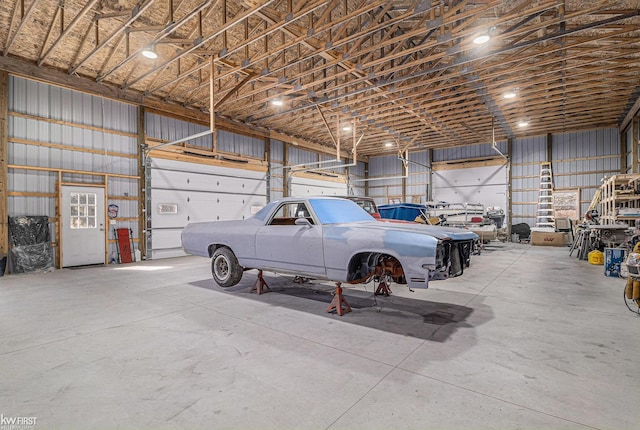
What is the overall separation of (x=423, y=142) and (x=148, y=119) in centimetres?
1376

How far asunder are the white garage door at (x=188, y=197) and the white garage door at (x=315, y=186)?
113 inches

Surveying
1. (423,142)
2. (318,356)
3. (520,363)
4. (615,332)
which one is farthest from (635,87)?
(318,356)

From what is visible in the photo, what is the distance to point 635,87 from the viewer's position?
388 inches

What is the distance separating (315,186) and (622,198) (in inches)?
482

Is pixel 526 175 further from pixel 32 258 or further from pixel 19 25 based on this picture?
pixel 32 258

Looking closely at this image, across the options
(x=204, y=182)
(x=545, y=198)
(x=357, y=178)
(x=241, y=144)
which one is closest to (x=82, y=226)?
(x=204, y=182)

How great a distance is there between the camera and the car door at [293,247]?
4.21 m

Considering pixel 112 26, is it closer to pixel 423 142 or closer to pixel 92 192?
pixel 92 192

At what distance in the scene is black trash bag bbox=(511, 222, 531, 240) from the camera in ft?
50.8

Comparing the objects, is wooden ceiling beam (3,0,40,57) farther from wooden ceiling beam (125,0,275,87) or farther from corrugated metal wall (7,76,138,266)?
wooden ceiling beam (125,0,275,87)

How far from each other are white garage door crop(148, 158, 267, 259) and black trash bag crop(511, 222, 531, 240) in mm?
13247

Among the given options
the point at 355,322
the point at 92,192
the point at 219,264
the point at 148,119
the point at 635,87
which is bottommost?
the point at 355,322

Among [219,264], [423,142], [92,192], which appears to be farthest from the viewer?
[423,142]

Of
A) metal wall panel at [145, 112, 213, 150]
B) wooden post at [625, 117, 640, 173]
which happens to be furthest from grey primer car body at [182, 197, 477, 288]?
wooden post at [625, 117, 640, 173]
